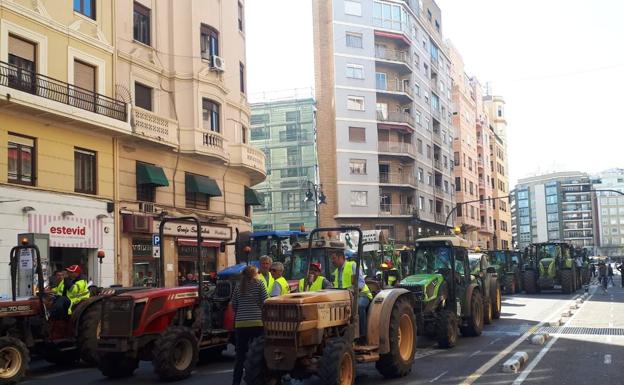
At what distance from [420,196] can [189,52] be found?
34.8m

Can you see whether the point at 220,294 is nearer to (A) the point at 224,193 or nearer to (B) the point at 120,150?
(B) the point at 120,150

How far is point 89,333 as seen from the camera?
38.1ft

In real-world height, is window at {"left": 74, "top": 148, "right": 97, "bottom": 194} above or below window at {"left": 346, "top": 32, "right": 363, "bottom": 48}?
below

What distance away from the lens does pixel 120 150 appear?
23.6 metres

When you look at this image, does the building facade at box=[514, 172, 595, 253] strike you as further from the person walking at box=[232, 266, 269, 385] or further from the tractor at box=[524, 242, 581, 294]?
the person walking at box=[232, 266, 269, 385]

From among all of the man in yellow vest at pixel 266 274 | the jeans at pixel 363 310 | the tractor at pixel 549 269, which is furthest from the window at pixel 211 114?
the jeans at pixel 363 310

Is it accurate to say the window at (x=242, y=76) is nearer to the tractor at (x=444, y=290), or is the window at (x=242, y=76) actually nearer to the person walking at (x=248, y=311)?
the tractor at (x=444, y=290)

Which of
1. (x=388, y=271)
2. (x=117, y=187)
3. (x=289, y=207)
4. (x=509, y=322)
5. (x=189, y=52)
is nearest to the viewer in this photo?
(x=388, y=271)

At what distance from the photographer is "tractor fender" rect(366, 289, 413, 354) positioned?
9469mm

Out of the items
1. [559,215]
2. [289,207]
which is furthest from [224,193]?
[559,215]

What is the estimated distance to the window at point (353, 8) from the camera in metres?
54.8

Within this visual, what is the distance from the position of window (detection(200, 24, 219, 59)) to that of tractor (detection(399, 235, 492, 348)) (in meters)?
16.4

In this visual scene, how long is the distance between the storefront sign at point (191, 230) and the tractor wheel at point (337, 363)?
1615cm

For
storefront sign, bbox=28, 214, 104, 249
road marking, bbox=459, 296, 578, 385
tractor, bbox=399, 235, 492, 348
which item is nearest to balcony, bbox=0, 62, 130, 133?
storefront sign, bbox=28, 214, 104, 249
